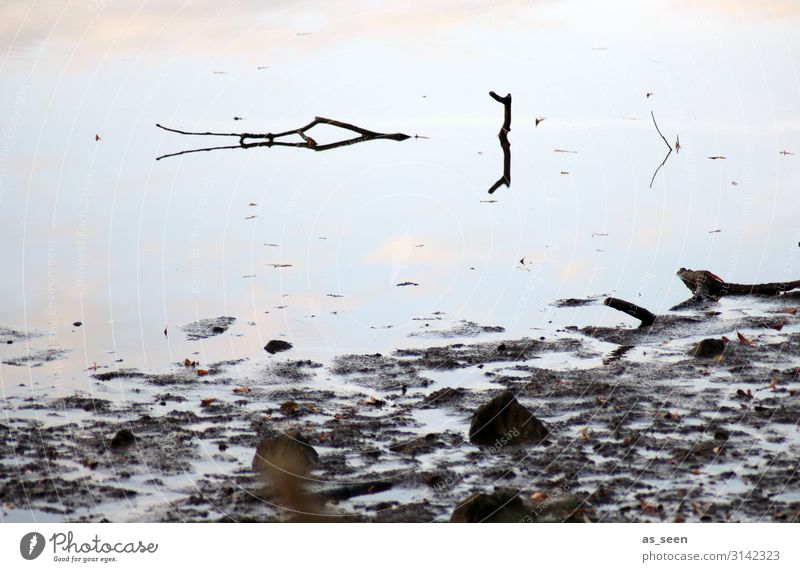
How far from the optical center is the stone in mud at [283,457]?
215 inches

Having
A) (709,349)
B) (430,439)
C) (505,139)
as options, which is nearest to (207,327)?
(430,439)

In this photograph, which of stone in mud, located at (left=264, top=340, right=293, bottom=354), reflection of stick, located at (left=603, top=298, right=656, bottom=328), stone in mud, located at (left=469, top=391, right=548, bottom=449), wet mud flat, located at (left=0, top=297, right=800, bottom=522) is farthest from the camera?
reflection of stick, located at (left=603, top=298, right=656, bottom=328)

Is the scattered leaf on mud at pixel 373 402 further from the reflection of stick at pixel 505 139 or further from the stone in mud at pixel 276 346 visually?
the reflection of stick at pixel 505 139

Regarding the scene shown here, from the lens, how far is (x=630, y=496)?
16.9 ft

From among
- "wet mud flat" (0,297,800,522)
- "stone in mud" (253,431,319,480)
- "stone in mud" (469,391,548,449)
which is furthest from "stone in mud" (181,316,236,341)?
"stone in mud" (469,391,548,449)

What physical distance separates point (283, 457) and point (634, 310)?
3.95 metres

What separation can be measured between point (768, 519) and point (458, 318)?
3565 mm

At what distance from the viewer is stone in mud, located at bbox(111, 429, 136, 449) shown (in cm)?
Result: 588

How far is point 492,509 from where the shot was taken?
197 inches

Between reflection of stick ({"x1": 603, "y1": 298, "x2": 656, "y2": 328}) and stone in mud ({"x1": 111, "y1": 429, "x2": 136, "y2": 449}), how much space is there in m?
4.38

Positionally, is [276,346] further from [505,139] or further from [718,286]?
[718,286]

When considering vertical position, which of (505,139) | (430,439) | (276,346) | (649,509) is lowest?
(649,509)

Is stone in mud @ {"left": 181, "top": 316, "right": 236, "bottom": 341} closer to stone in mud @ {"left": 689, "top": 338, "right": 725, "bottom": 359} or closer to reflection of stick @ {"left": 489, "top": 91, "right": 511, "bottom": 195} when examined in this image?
reflection of stick @ {"left": 489, "top": 91, "right": 511, "bottom": 195}
